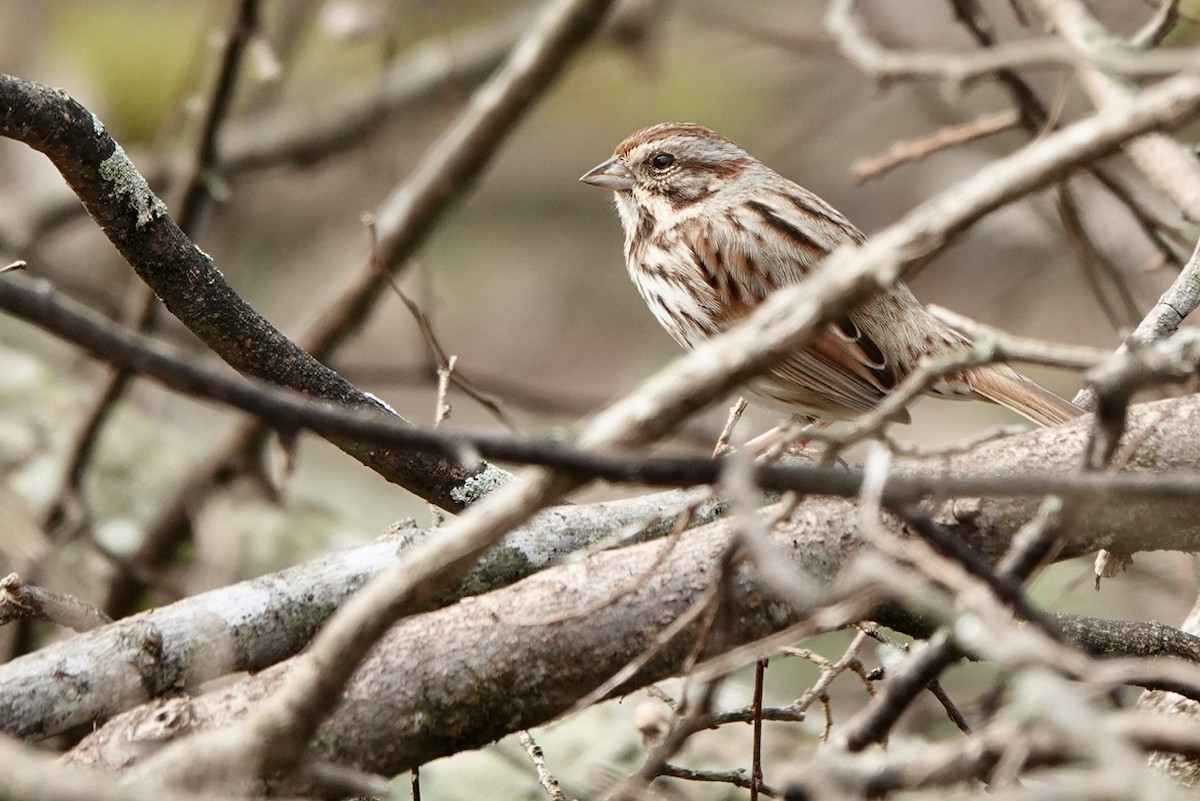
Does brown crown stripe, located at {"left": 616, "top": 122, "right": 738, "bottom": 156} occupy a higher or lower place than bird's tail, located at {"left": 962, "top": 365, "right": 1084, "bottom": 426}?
higher

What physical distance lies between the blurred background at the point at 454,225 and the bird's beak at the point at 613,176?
0.60 m

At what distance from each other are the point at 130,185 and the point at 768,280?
207cm

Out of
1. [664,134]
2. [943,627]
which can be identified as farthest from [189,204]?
[943,627]

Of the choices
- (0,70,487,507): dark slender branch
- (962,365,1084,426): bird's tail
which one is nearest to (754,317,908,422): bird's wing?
(962,365,1084,426): bird's tail

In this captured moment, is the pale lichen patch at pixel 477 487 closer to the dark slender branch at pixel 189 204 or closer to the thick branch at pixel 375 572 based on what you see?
the thick branch at pixel 375 572

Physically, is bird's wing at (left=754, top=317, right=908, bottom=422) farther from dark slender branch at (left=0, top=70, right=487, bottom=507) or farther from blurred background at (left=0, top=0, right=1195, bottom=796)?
dark slender branch at (left=0, top=70, right=487, bottom=507)

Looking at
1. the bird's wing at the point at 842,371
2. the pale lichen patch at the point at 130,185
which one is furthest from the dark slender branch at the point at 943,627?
the bird's wing at the point at 842,371

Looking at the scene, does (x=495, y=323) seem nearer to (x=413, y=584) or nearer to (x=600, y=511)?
(x=600, y=511)

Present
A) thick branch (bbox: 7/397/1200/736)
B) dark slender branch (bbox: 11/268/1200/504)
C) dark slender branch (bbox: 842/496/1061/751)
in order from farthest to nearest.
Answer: thick branch (bbox: 7/397/1200/736) < dark slender branch (bbox: 842/496/1061/751) < dark slender branch (bbox: 11/268/1200/504)

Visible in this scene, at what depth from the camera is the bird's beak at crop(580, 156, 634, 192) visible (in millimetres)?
4379

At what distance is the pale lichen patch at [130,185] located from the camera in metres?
2.20

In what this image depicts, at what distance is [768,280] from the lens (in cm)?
388

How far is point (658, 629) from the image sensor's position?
80.9 inches

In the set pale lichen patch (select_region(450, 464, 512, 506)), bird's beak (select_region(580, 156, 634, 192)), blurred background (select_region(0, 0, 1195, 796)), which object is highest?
blurred background (select_region(0, 0, 1195, 796))
